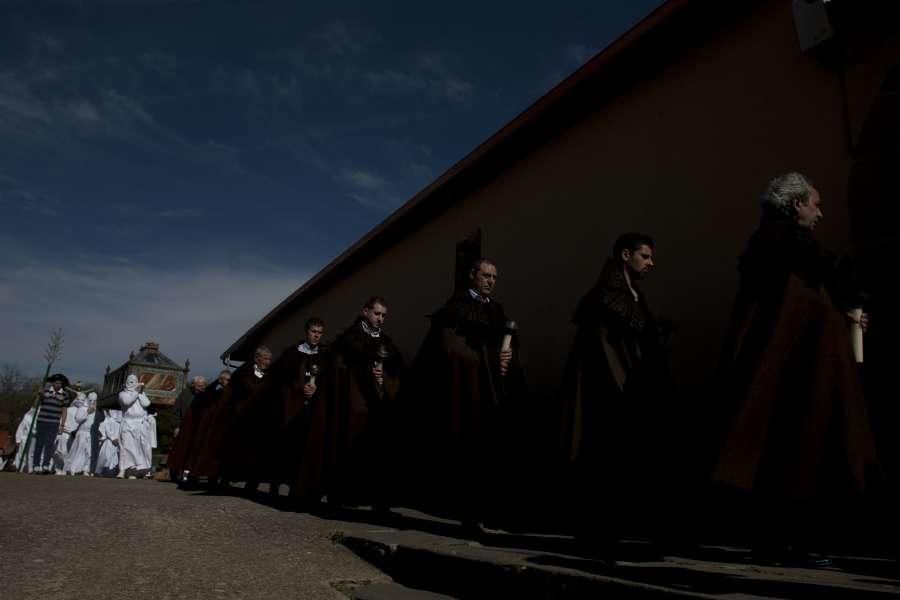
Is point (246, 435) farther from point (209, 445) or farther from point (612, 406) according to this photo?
point (612, 406)

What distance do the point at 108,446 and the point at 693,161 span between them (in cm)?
1467

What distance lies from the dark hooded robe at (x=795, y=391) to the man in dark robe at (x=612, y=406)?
0.84 meters

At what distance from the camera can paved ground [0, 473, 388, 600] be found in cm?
332

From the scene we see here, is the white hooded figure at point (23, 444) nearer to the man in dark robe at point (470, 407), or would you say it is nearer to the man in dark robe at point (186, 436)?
the man in dark robe at point (186, 436)

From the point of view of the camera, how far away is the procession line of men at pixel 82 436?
14.8 meters

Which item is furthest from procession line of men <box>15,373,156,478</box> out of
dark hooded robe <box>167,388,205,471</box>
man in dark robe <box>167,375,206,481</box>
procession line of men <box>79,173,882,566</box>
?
procession line of men <box>79,173,882,566</box>

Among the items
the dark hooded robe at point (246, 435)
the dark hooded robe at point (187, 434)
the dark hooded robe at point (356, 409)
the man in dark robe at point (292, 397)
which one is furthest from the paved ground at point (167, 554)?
the dark hooded robe at point (187, 434)

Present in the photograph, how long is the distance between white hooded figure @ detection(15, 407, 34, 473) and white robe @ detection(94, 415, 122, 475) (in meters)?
1.36

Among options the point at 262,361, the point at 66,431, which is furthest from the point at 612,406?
the point at 66,431

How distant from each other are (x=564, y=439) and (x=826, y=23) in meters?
3.00

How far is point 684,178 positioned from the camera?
17.5ft

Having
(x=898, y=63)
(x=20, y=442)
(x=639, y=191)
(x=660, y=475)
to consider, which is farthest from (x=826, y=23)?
(x=20, y=442)

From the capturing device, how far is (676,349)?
16.8 ft

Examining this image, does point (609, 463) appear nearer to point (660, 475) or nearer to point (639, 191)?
point (660, 475)
